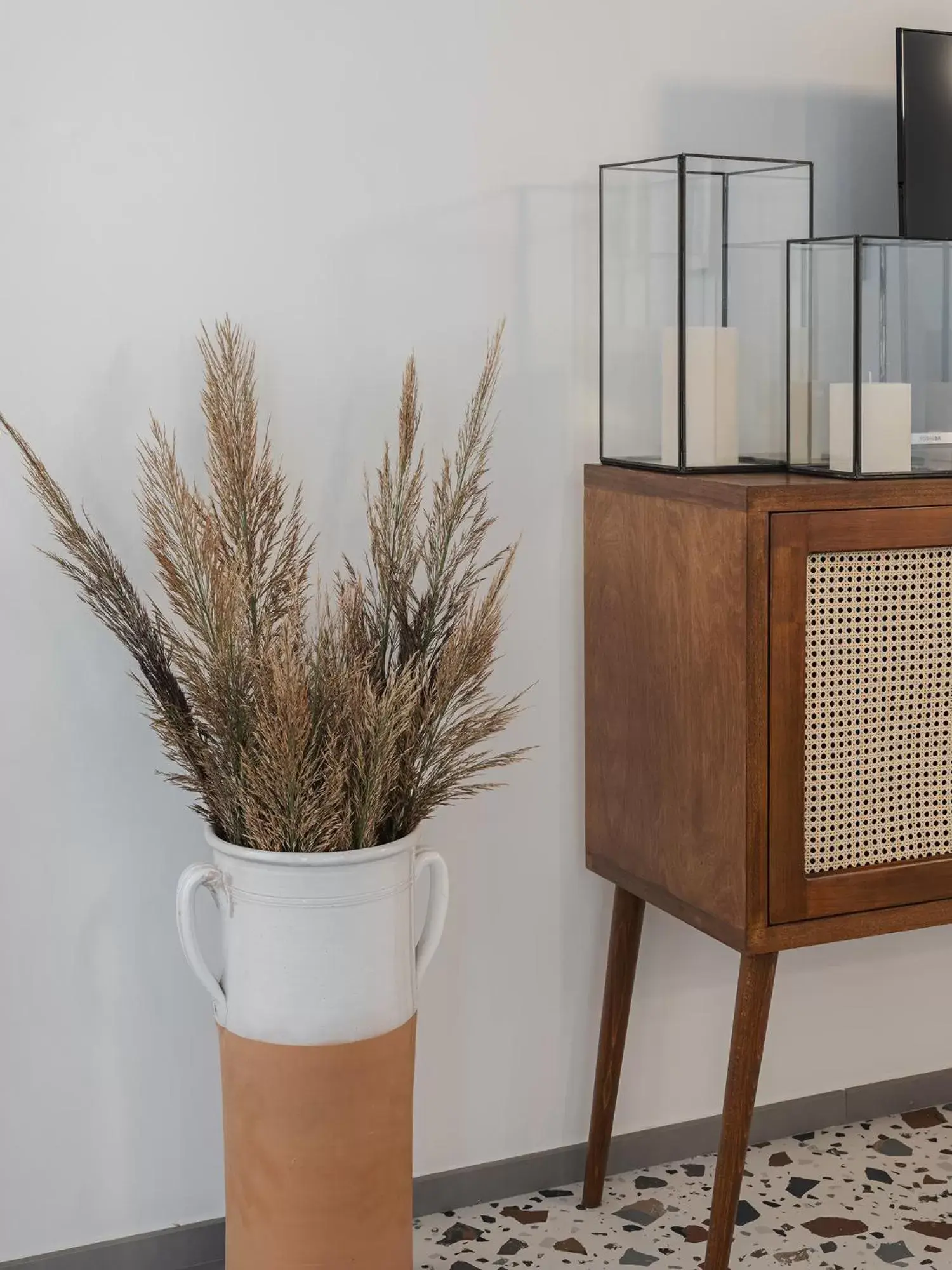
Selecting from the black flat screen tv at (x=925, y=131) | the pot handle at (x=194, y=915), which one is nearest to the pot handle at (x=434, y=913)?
the pot handle at (x=194, y=915)

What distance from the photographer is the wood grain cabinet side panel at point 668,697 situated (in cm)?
164

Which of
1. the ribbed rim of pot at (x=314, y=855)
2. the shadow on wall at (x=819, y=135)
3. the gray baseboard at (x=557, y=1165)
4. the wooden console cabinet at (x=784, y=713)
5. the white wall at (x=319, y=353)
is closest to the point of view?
the ribbed rim of pot at (x=314, y=855)

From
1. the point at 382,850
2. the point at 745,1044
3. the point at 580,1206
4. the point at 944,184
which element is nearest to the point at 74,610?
the point at 382,850

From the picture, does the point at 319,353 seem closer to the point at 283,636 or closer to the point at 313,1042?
the point at 283,636

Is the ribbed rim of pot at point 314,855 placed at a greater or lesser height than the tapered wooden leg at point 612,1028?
greater

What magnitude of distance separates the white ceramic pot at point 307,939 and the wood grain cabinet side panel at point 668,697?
37cm

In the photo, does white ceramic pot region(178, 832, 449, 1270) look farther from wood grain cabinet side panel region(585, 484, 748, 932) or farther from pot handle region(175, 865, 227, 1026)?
wood grain cabinet side panel region(585, 484, 748, 932)

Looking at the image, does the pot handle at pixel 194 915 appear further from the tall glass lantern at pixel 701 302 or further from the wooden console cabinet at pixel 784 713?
the tall glass lantern at pixel 701 302

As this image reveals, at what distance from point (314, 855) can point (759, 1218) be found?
3.19 feet

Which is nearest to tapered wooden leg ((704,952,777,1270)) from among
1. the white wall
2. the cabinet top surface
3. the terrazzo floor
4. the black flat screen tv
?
the terrazzo floor

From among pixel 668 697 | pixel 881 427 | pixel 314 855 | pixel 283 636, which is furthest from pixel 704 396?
pixel 314 855

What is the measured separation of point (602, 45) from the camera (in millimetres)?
1935

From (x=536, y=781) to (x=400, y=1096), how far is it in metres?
0.56

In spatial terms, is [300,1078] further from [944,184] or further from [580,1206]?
[944,184]
